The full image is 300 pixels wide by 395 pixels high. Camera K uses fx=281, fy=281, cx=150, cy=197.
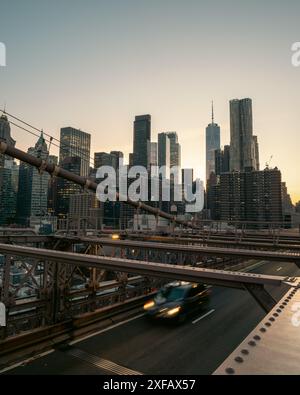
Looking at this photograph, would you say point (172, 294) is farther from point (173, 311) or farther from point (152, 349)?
point (152, 349)

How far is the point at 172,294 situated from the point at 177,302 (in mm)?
758

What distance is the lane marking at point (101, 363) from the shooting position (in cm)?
1017

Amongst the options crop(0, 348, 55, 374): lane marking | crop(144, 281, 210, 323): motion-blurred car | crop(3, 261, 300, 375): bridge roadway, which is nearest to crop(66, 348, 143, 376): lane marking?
crop(3, 261, 300, 375): bridge roadway

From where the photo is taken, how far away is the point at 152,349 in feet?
40.0

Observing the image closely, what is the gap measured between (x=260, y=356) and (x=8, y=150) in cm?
2915

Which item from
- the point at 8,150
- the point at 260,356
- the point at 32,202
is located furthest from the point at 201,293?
the point at 32,202

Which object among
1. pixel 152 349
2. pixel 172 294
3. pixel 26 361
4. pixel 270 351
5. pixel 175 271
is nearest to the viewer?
pixel 270 351

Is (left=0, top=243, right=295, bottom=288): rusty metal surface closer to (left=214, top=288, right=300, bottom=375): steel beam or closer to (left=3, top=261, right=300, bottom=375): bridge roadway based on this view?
(left=214, top=288, right=300, bottom=375): steel beam

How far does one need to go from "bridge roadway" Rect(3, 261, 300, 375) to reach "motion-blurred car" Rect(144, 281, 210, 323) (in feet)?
1.75

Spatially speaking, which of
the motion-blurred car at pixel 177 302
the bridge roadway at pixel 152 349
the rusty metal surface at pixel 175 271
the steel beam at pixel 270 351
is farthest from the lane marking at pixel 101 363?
the steel beam at pixel 270 351

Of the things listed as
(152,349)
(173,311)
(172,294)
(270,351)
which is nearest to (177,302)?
(173,311)

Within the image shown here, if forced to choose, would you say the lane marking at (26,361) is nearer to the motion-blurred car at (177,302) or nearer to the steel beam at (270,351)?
the motion-blurred car at (177,302)

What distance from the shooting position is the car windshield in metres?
16.5

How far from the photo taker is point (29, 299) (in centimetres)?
1390
